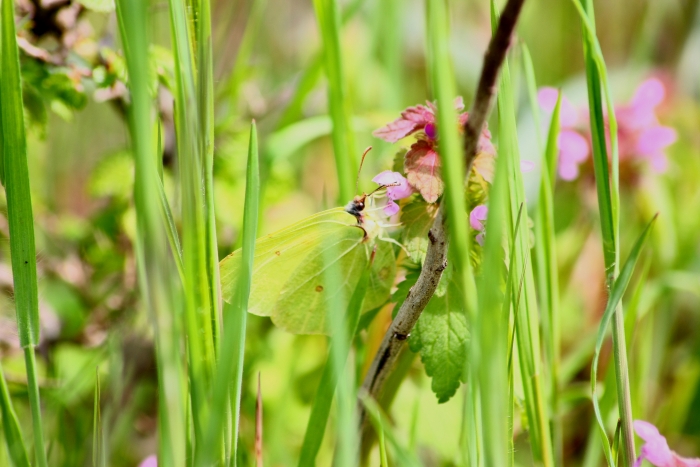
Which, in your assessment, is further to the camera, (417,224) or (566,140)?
(566,140)

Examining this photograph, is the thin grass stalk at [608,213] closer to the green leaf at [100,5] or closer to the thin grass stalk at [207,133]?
the thin grass stalk at [207,133]

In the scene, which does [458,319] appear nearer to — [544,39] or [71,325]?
[71,325]

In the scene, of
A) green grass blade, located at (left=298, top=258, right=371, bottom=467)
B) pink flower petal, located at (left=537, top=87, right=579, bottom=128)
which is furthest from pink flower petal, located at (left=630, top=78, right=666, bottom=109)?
green grass blade, located at (left=298, top=258, right=371, bottom=467)

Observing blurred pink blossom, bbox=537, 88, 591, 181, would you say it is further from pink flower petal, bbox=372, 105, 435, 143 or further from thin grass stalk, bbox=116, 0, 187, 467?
thin grass stalk, bbox=116, 0, 187, 467

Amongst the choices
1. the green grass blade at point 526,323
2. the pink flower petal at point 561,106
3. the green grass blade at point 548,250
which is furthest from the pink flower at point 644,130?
the green grass blade at point 526,323

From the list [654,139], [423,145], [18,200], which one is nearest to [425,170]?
[423,145]

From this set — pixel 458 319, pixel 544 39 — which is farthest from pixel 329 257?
pixel 544 39

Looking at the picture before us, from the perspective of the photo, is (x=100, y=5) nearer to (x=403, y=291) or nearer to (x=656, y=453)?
(x=403, y=291)
